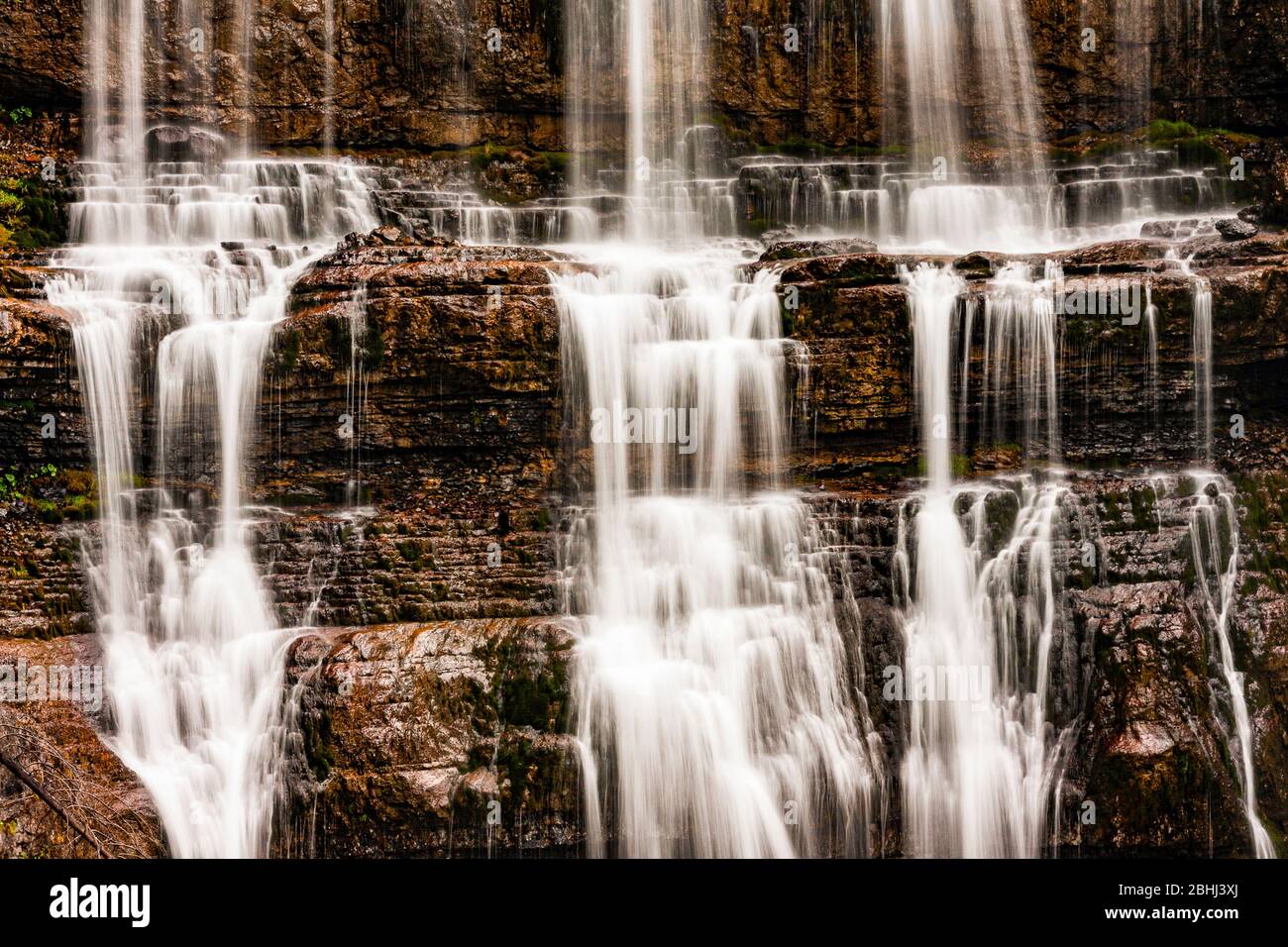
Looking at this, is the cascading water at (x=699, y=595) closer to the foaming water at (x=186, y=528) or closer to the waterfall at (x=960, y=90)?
the foaming water at (x=186, y=528)

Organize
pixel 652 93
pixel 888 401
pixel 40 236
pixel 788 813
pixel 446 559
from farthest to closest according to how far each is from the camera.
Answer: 1. pixel 652 93
2. pixel 40 236
3. pixel 888 401
4. pixel 446 559
5. pixel 788 813

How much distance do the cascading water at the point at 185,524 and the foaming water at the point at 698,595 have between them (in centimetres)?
327

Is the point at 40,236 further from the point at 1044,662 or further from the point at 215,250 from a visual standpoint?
the point at 1044,662

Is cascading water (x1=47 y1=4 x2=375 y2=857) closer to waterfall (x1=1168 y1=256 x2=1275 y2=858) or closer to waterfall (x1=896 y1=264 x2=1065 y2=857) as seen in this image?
waterfall (x1=896 y1=264 x2=1065 y2=857)

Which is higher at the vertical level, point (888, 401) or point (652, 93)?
point (652, 93)

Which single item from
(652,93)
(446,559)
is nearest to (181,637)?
(446,559)

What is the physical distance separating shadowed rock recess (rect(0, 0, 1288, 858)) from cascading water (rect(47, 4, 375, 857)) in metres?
0.16

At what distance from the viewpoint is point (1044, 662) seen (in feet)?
46.3

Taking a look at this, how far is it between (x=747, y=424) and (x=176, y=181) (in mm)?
8938

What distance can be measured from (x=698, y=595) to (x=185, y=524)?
17.9 feet

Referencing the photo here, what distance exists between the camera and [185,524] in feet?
47.8

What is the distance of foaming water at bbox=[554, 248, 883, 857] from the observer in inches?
525

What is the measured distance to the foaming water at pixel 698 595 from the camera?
13.3m

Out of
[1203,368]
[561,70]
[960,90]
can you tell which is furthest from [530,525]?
[960,90]
